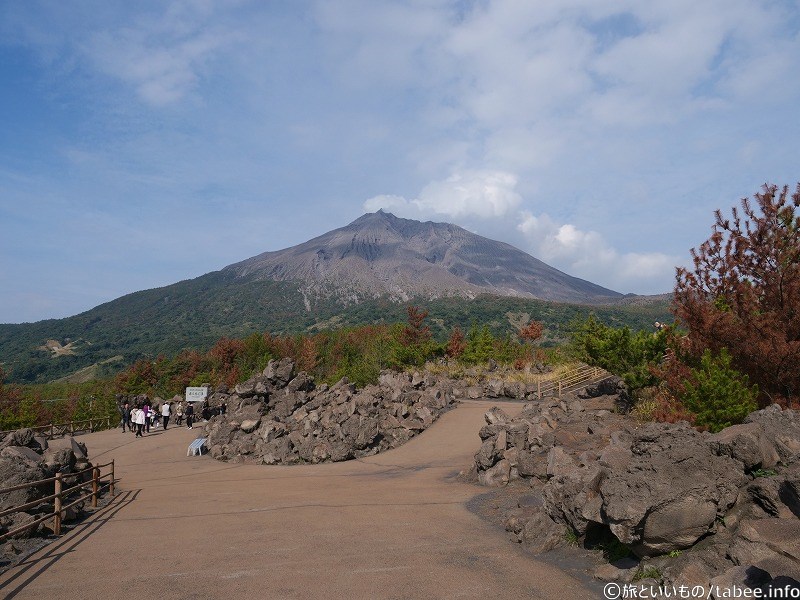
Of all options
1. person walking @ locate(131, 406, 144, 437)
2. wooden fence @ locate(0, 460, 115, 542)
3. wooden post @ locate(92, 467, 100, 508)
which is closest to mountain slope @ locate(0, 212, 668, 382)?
person walking @ locate(131, 406, 144, 437)

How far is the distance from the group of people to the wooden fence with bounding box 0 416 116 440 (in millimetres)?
1655

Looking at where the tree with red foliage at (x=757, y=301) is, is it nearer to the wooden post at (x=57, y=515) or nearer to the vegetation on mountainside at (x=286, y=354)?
the wooden post at (x=57, y=515)

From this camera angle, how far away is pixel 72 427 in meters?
25.5

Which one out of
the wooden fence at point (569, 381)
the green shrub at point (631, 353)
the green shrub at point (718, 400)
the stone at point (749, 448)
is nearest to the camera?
the stone at point (749, 448)

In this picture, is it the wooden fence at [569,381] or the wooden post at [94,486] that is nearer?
the wooden post at [94,486]

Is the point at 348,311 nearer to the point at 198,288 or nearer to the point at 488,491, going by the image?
the point at 198,288

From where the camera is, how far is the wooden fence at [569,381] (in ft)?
74.2

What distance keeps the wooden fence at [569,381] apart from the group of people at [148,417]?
1735 centimetres

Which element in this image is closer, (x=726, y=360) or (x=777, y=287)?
(x=726, y=360)

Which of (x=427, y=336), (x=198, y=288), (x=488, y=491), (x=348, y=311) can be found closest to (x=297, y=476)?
(x=488, y=491)

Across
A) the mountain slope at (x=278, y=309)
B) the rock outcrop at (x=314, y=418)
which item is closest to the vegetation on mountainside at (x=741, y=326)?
the rock outcrop at (x=314, y=418)

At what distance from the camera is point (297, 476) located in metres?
13.4

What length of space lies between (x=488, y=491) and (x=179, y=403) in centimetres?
2506

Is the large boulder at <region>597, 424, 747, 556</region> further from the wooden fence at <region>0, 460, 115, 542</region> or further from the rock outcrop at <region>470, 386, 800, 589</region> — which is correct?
the wooden fence at <region>0, 460, 115, 542</region>
